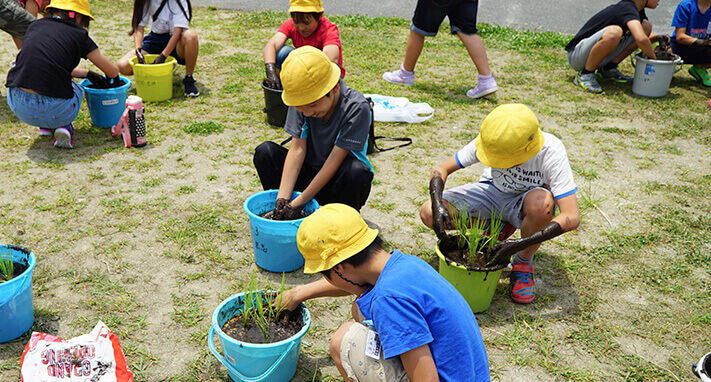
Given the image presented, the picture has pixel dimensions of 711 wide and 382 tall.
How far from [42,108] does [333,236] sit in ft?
10.4

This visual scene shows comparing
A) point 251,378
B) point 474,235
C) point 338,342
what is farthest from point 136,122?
point 338,342

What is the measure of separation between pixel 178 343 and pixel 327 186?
1112 mm

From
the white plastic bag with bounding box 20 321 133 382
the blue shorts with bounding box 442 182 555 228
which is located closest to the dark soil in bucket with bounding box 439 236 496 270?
the blue shorts with bounding box 442 182 555 228

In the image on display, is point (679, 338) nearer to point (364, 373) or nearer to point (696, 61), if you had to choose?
point (364, 373)

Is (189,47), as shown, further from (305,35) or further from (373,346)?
(373,346)

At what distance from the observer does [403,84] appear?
5.82m

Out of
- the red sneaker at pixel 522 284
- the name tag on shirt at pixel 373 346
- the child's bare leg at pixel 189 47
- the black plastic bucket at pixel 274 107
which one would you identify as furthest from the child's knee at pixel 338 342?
the child's bare leg at pixel 189 47

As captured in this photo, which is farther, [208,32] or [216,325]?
[208,32]

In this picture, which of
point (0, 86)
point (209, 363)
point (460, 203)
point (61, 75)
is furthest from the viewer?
point (0, 86)

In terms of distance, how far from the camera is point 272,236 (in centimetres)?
281

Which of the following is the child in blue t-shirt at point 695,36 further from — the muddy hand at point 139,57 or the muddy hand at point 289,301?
the muddy hand at point 289,301

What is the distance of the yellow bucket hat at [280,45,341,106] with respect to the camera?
2.62 meters

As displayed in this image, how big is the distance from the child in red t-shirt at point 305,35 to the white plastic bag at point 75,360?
2.69 m

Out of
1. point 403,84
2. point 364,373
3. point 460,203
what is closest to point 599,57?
point 403,84
